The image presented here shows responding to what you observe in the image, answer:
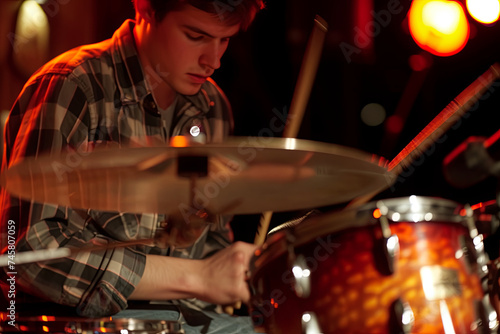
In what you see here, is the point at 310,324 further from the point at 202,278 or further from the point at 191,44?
the point at 191,44

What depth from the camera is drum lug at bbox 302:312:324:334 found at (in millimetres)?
924

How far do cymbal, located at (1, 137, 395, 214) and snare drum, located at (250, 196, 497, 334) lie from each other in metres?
0.10

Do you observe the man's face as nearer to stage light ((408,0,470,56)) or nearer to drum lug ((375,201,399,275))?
drum lug ((375,201,399,275))

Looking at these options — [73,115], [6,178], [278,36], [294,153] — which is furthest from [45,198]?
[278,36]

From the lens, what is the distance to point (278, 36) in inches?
91.1

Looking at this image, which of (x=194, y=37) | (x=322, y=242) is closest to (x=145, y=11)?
(x=194, y=37)

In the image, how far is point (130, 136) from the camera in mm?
1413

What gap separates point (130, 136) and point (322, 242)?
0.66 meters

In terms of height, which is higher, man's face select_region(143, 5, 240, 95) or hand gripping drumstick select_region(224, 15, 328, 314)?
man's face select_region(143, 5, 240, 95)

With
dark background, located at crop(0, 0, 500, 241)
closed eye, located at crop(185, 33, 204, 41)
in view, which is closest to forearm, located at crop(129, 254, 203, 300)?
closed eye, located at crop(185, 33, 204, 41)

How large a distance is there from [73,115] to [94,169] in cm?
37

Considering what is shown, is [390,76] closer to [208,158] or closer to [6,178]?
[208,158]

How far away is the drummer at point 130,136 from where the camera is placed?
3.74ft

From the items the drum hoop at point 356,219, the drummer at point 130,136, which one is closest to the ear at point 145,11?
the drummer at point 130,136
